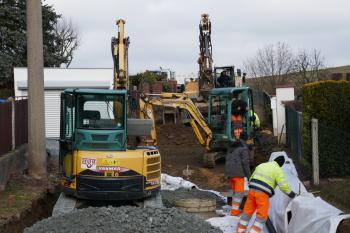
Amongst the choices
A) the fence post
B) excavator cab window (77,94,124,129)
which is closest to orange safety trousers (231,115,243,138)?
the fence post

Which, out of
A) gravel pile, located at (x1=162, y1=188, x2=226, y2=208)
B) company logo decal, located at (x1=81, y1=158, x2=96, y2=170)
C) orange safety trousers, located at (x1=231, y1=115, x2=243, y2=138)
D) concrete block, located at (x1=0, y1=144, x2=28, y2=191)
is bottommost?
gravel pile, located at (x1=162, y1=188, x2=226, y2=208)

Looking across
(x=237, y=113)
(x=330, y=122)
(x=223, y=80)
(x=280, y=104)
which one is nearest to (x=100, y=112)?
(x=330, y=122)

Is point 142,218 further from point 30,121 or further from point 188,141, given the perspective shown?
point 188,141

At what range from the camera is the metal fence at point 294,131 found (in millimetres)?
16172

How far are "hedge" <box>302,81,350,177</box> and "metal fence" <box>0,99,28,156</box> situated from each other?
24.7ft

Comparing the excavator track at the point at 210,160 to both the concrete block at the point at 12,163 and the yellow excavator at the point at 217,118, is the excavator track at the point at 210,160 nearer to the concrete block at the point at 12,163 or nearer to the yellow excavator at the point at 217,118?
the yellow excavator at the point at 217,118

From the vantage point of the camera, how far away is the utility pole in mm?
14047

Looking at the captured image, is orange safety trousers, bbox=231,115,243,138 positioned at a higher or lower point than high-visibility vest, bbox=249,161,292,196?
higher

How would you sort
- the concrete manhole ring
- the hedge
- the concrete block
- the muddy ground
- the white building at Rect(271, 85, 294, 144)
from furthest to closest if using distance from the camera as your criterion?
1. the white building at Rect(271, 85, 294, 144)
2. the muddy ground
3. the hedge
4. the concrete block
5. the concrete manhole ring

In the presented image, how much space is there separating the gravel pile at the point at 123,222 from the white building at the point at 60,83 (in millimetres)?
20565

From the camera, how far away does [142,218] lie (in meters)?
8.80

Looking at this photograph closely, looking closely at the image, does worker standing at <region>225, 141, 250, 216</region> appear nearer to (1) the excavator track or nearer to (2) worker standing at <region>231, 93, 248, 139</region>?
(2) worker standing at <region>231, 93, 248, 139</region>

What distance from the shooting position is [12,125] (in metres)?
14.8

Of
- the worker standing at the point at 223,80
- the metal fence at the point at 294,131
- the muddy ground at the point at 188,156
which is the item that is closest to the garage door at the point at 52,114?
the muddy ground at the point at 188,156
